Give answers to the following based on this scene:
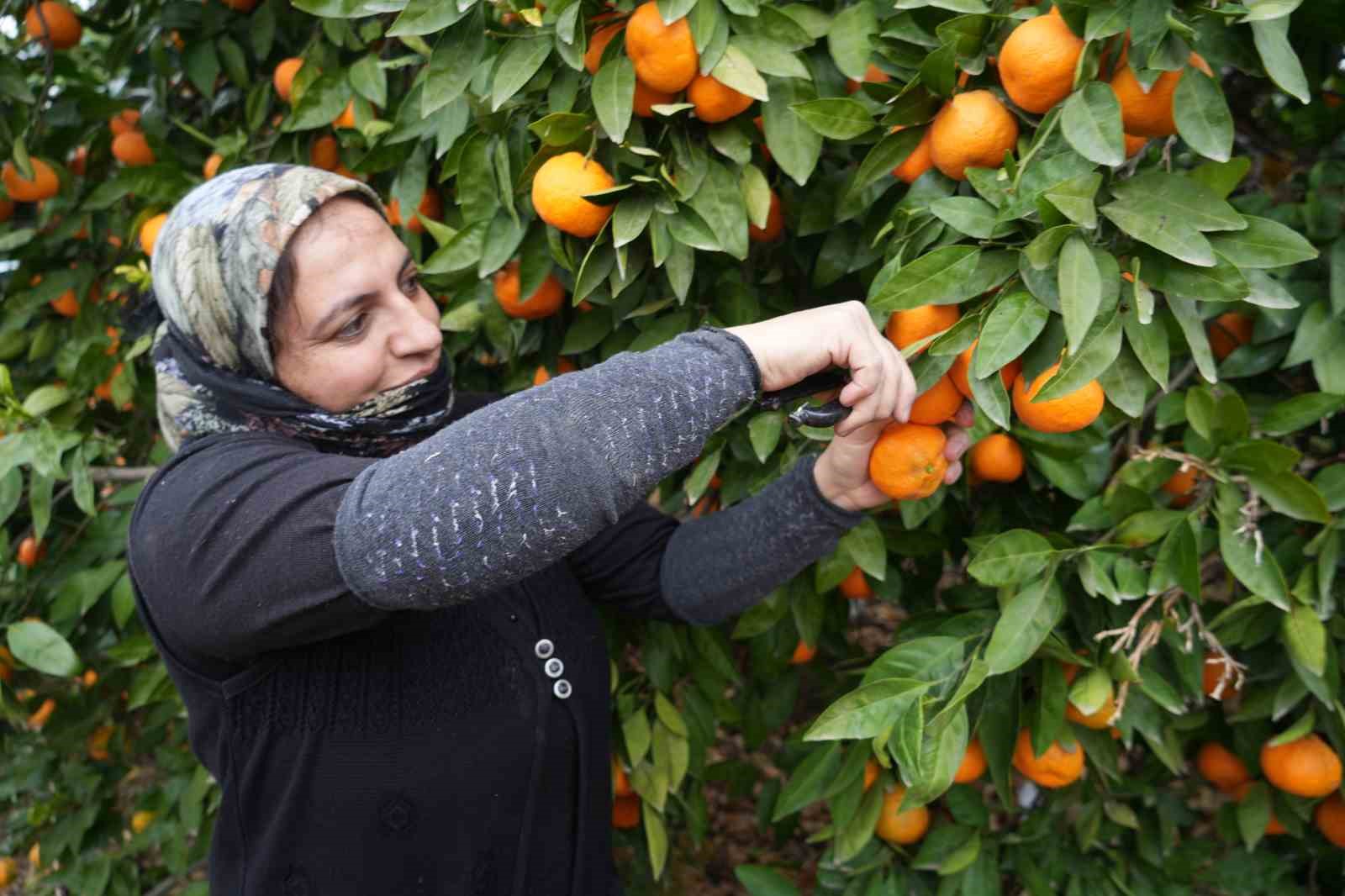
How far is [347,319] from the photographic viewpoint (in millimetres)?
1191

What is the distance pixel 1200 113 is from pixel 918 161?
0.85ft

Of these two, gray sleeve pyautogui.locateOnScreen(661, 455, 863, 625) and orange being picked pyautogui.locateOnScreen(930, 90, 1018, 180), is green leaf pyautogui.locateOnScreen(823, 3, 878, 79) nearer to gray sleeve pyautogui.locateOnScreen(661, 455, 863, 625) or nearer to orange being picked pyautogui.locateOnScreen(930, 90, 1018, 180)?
orange being picked pyautogui.locateOnScreen(930, 90, 1018, 180)

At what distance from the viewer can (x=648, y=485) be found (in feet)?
3.04

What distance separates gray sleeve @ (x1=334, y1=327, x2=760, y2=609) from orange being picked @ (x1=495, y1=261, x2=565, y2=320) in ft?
1.61

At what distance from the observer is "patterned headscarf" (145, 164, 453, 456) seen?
1.15 metres

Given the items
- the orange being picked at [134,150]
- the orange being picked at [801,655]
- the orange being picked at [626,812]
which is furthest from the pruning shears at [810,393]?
the orange being picked at [134,150]

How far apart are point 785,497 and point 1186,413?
489mm

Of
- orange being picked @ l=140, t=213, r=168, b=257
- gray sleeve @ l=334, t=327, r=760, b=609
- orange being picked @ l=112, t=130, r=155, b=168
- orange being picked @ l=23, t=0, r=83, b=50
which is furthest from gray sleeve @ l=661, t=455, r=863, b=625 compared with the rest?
orange being picked @ l=23, t=0, r=83, b=50

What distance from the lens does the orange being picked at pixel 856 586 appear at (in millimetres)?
1564

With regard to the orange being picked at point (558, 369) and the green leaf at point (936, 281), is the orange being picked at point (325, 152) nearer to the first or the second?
the orange being picked at point (558, 369)

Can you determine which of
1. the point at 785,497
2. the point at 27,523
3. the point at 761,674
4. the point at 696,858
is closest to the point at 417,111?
the point at 785,497

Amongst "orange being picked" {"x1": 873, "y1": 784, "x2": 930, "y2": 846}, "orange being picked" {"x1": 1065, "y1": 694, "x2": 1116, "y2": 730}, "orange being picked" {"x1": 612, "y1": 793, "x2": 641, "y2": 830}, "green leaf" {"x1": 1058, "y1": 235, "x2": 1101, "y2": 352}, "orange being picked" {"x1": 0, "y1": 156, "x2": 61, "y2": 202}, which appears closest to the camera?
"green leaf" {"x1": 1058, "y1": 235, "x2": 1101, "y2": 352}

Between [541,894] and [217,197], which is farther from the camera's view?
[541,894]

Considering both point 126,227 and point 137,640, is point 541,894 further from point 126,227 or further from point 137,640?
point 126,227
